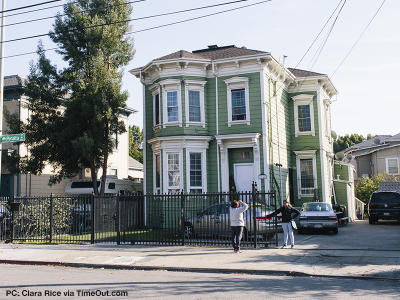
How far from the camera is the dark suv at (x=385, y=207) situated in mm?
23406

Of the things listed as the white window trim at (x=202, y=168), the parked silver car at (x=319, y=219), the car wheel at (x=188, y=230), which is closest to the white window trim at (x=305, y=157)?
the parked silver car at (x=319, y=219)

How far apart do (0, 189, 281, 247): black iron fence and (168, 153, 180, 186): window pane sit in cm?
485

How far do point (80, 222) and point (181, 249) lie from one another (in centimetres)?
511

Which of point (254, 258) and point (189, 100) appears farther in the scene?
point (189, 100)

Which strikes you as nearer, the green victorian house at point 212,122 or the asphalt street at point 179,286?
the asphalt street at point 179,286

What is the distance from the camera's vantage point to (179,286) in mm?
8758

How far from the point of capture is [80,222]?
1698 centimetres

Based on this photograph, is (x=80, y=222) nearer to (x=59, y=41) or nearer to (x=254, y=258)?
(x=254, y=258)

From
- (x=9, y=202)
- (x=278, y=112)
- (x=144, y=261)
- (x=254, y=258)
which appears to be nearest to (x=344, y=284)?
(x=254, y=258)

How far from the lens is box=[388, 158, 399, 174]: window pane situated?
→ 130 ft

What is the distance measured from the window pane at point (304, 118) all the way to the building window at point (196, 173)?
7.92 m

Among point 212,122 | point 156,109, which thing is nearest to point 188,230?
point 212,122

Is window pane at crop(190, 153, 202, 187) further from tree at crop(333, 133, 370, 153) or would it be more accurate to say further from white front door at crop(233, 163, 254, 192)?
tree at crop(333, 133, 370, 153)

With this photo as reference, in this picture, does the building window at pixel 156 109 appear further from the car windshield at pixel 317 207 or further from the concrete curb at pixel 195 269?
the concrete curb at pixel 195 269
